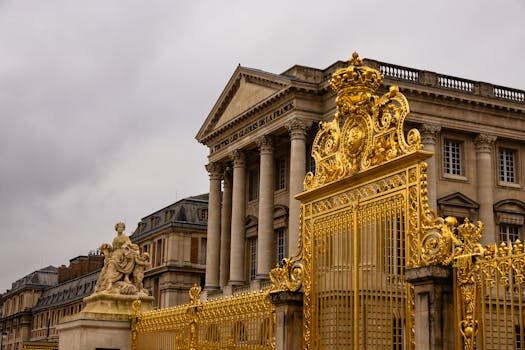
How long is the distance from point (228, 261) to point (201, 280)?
18585mm

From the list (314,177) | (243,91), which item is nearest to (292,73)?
(243,91)

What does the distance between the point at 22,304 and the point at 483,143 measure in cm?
7894

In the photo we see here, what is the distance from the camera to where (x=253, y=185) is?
167ft

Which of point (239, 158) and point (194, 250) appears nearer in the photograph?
point (239, 158)

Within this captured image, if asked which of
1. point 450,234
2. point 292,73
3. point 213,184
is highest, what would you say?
point 292,73

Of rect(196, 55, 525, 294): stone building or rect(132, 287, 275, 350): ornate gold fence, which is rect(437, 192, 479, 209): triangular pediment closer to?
rect(196, 55, 525, 294): stone building

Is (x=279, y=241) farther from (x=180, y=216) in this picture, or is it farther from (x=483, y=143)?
(x=180, y=216)

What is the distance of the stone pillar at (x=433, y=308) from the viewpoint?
8.58 metres

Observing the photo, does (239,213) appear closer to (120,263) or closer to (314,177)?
(120,263)

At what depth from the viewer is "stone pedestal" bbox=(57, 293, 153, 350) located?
53.1 ft

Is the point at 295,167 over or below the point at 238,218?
over

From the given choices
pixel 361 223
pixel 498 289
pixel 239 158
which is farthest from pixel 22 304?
pixel 498 289

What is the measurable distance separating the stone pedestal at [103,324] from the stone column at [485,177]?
2917 cm

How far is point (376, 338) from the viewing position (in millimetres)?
9719
